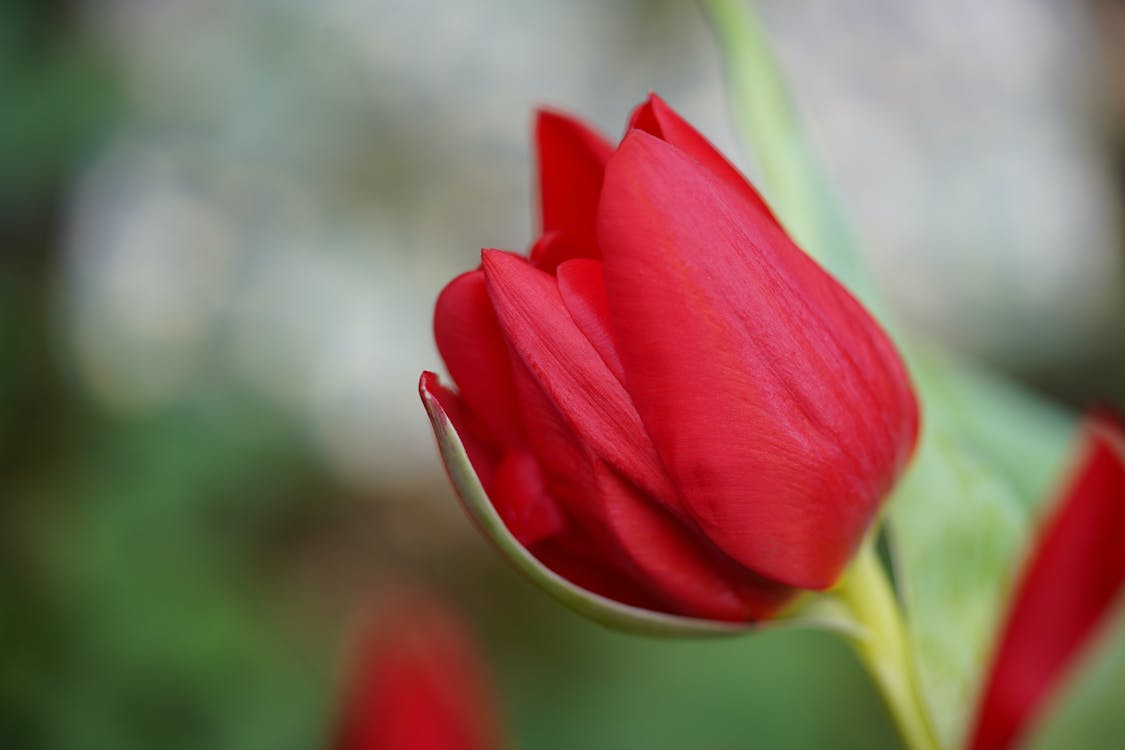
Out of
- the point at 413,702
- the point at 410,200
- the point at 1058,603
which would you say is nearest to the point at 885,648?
the point at 1058,603

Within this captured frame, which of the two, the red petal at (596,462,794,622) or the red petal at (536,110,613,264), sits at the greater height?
the red petal at (536,110,613,264)

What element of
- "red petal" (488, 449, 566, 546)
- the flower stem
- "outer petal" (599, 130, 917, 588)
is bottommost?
the flower stem

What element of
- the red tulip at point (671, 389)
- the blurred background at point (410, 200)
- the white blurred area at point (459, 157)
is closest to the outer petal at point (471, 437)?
the red tulip at point (671, 389)

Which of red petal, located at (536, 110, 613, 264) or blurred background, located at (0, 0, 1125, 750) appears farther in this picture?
blurred background, located at (0, 0, 1125, 750)

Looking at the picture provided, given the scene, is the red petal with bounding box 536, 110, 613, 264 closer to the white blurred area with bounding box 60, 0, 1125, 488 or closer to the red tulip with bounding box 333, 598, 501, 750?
the red tulip with bounding box 333, 598, 501, 750

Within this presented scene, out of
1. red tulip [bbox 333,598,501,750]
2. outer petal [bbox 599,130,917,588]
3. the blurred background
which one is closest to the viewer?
outer petal [bbox 599,130,917,588]

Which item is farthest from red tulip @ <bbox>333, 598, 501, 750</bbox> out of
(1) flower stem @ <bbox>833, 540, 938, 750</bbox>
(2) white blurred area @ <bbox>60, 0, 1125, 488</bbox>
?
(2) white blurred area @ <bbox>60, 0, 1125, 488</bbox>

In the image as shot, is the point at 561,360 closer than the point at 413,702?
Yes

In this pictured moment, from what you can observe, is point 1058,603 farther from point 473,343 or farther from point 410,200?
point 410,200
